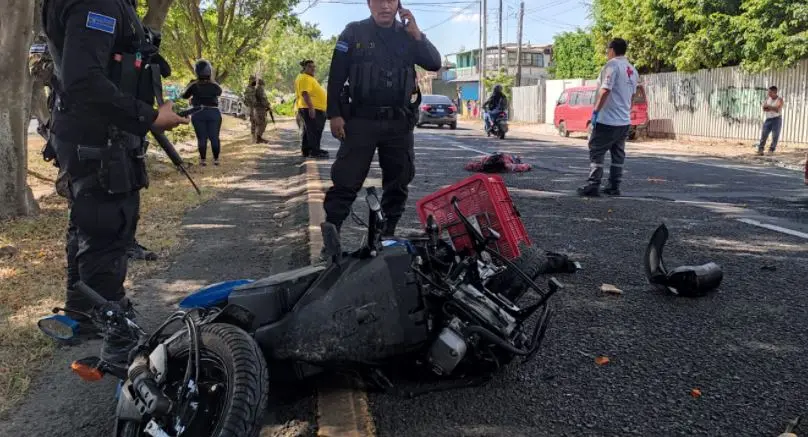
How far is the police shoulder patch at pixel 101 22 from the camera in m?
2.71

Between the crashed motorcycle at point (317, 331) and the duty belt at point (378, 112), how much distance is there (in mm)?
1499

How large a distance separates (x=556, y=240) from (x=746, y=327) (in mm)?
2068

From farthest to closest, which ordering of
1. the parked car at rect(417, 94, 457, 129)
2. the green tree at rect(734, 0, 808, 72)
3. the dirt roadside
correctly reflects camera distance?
the parked car at rect(417, 94, 457, 129), the green tree at rect(734, 0, 808, 72), the dirt roadside

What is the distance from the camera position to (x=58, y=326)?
2895 millimetres

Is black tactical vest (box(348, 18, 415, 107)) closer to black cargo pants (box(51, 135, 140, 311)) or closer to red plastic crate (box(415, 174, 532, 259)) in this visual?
red plastic crate (box(415, 174, 532, 259))

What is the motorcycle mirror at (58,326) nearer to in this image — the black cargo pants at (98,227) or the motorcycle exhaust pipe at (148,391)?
the black cargo pants at (98,227)

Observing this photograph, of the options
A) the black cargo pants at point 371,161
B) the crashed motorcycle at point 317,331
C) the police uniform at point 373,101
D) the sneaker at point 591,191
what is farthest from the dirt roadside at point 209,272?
the sneaker at point 591,191

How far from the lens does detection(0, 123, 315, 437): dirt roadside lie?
2594 mm

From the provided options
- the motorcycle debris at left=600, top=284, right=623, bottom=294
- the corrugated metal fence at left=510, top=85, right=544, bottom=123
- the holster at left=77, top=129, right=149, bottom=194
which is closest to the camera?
the holster at left=77, top=129, right=149, bottom=194

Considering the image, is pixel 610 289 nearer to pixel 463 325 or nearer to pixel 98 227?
pixel 463 325

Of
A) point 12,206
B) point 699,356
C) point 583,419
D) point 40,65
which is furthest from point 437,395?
point 12,206

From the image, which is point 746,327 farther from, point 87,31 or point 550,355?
point 87,31

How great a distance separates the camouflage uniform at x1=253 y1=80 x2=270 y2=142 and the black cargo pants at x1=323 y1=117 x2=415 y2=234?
12813 mm

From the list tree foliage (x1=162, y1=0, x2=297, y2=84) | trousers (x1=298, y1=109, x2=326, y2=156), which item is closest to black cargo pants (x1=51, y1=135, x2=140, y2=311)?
trousers (x1=298, y1=109, x2=326, y2=156)
